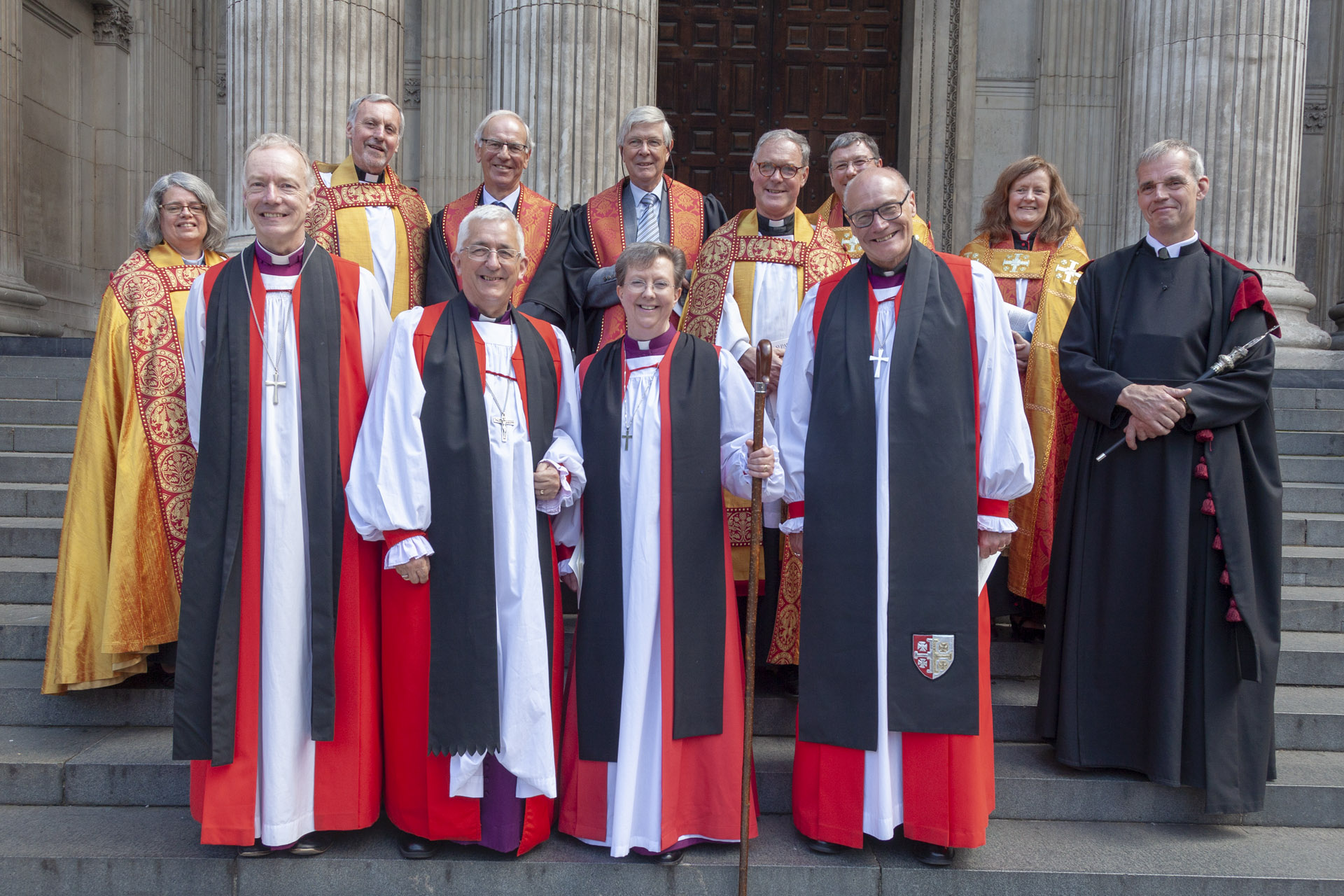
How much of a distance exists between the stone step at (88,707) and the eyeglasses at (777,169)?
10.5 feet

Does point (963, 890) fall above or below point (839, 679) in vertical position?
below

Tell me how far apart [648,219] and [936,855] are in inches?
113

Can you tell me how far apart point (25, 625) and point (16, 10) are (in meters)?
7.02

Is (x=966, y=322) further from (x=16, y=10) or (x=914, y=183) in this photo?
(x=16, y=10)

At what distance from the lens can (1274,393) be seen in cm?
634

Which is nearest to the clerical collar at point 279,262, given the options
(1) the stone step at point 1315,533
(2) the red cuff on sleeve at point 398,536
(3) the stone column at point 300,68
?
(2) the red cuff on sleeve at point 398,536

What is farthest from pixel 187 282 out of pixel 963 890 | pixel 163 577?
pixel 963 890

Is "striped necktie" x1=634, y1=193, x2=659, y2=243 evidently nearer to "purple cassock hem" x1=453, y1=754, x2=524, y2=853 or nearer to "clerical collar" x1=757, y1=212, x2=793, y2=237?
"clerical collar" x1=757, y1=212, x2=793, y2=237

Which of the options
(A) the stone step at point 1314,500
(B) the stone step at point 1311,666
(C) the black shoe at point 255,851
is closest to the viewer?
(C) the black shoe at point 255,851

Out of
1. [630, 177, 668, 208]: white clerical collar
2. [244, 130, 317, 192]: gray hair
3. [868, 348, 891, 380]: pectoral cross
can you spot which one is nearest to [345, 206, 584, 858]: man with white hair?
[244, 130, 317, 192]: gray hair

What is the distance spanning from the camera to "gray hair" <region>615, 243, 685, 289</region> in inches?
126

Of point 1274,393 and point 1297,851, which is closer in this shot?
point 1297,851

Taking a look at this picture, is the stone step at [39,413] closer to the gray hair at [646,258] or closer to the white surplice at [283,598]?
the white surplice at [283,598]

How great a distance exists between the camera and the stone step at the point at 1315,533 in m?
5.18
